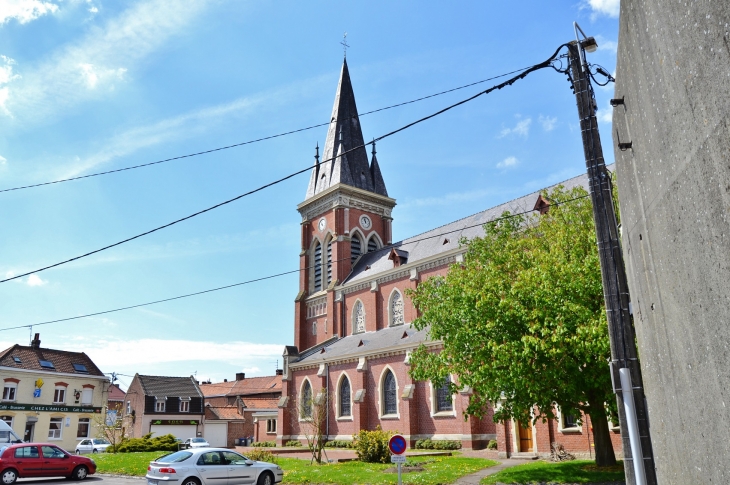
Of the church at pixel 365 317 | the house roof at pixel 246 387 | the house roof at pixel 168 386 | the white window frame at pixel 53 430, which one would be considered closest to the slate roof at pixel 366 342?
the church at pixel 365 317

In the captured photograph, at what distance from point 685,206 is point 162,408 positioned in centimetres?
5621

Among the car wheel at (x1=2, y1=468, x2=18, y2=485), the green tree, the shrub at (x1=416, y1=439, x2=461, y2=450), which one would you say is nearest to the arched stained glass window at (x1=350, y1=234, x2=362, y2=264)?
the shrub at (x1=416, y1=439, x2=461, y2=450)

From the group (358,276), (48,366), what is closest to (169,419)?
→ (48,366)

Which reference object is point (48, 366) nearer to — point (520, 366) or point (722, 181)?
point (520, 366)

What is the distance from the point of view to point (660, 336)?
430 cm

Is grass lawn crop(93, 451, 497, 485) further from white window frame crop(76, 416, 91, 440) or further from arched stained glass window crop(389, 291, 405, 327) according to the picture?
white window frame crop(76, 416, 91, 440)

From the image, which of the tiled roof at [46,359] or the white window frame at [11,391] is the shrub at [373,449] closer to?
the white window frame at [11,391]

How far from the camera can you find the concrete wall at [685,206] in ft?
8.58

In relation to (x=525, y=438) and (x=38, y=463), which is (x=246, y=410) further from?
(x=38, y=463)

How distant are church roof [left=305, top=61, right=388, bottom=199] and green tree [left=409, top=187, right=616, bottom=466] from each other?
32.0 metres

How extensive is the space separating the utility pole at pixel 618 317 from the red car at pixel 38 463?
2007 centimetres

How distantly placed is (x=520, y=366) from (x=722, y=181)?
12.6 metres

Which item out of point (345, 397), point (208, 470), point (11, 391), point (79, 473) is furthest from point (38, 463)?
point (11, 391)

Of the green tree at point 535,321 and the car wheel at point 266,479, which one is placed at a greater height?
the green tree at point 535,321
